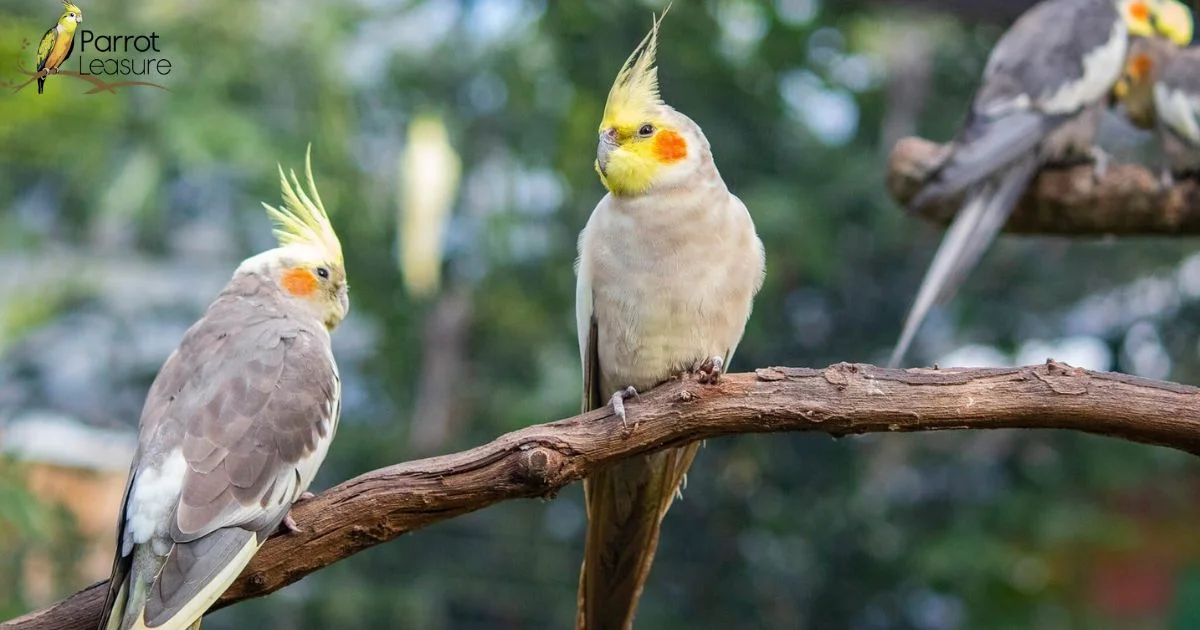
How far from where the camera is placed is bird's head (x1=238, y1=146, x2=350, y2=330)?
2254 mm

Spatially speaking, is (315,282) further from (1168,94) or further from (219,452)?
(1168,94)

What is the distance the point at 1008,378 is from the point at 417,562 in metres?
3.95

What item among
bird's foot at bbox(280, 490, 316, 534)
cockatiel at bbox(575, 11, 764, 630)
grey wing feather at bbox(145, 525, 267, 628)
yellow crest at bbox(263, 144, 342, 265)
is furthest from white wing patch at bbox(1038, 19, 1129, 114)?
grey wing feather at bbox(145, 525, 267, 628)

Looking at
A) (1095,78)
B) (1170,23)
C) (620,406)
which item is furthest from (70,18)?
(1170,23)

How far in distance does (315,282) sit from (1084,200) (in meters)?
2.49

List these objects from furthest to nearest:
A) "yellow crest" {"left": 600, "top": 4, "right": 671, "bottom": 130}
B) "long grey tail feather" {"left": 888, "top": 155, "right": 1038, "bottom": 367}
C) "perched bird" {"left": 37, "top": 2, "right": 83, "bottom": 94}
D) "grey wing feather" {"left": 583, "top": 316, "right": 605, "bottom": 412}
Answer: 1. "long grey tail feather" {"left": 888, "top": 155, "right": 1038, "bottom": 367}
2. "perched bird" {"left": 37, "top": 2, "right": 83, "bottom": 94}
3. "grey wing feather" {"left": 583, "top": 316, "right": 605, "bottom": 412}
4. "yellow crest" {"left": 600, "top": 4, "right": 671, "bottom": 130}

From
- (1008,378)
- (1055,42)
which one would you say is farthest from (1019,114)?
(1008,378)

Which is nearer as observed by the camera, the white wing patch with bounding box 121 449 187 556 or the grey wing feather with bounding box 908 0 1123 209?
the white wing patch with bounding box 121 449 187 556

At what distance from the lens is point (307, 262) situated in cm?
226

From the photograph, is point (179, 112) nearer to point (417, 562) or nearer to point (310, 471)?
point (417, 562)

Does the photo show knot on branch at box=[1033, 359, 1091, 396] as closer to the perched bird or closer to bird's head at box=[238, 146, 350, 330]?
bird's head at box=[238, 146, 350, 330]

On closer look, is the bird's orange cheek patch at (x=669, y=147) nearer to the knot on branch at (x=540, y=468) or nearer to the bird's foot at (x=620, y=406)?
the bird's foot at (x=620, y=406)

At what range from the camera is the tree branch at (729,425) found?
1.84 meters

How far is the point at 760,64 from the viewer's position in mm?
5383
